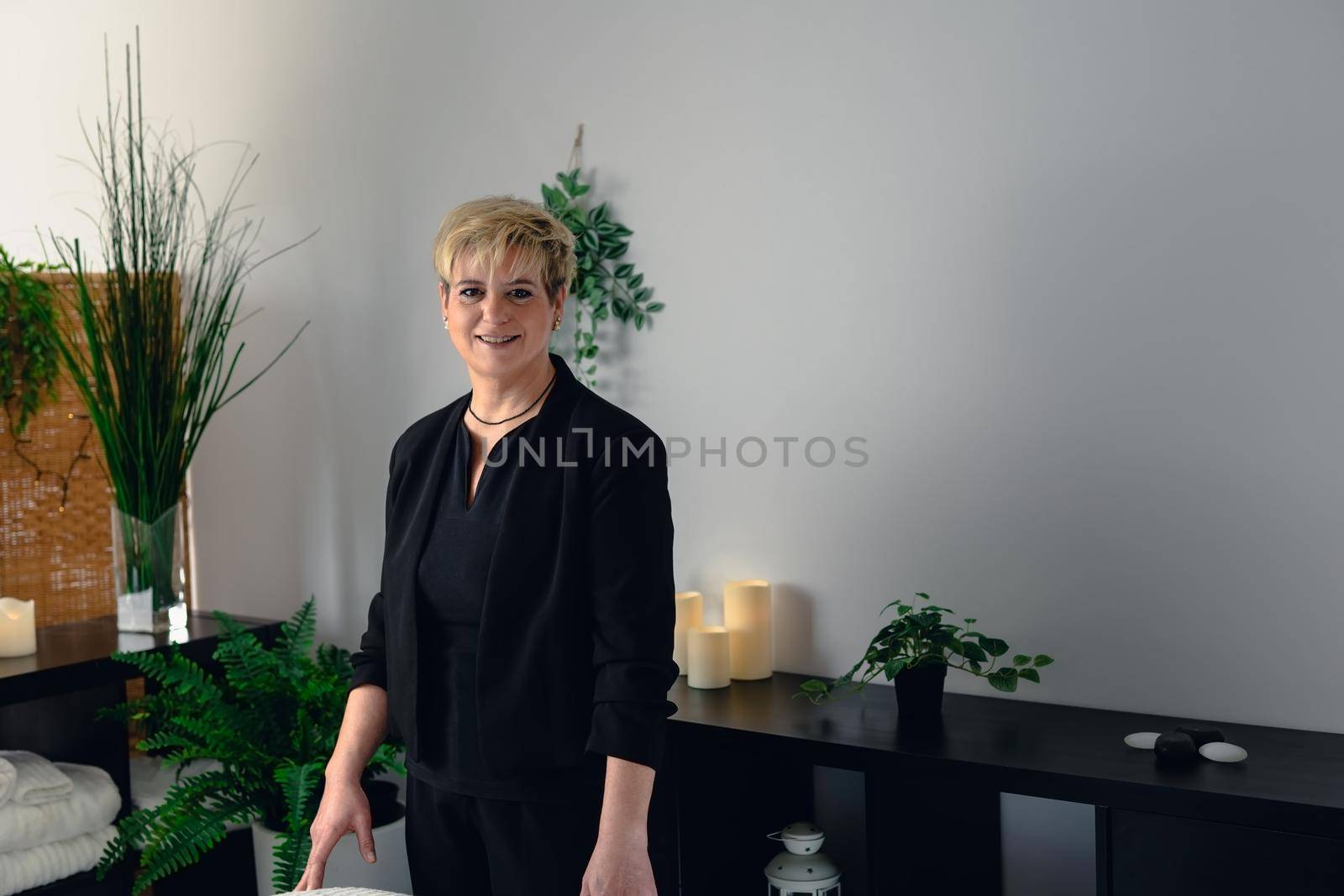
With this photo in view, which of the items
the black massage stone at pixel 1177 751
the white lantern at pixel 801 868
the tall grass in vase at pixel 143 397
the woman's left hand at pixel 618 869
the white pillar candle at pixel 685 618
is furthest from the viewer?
the tall grass in vase at pixel 143 397

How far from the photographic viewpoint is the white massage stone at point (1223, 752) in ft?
5.57

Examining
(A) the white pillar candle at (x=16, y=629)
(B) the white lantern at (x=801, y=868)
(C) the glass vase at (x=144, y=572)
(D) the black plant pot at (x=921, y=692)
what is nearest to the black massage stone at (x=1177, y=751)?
(D) the black plant pot at (x=921, y=692)

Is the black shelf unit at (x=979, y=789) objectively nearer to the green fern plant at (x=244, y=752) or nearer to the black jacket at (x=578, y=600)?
the black jacket at (x=578, y=600)

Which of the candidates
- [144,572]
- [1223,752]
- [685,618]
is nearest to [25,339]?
[144,572]

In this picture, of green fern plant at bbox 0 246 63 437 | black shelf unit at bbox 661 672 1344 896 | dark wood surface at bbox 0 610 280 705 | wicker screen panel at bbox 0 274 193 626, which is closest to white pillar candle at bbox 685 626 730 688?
black shelf unit at bbox 661 672 1344 896

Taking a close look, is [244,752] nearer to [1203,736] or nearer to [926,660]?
[926,660]

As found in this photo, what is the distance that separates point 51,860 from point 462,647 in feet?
4.21

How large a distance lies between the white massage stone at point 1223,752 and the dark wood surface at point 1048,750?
0.4 inches

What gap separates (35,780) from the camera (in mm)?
2281

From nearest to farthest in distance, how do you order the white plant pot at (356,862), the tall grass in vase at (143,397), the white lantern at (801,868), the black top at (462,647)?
1. the black top at (462,647)
2. the white lantern at (801,868)
3. the white plant pot at (356,862)
4. the tall grass in vase at (143,397)

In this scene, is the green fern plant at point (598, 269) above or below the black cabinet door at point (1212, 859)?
above

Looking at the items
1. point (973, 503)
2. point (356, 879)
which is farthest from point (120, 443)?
point (973, 503)

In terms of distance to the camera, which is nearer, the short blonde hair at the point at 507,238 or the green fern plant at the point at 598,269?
the short blonde hair at the point at 507,238

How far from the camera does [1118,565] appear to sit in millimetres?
2014
